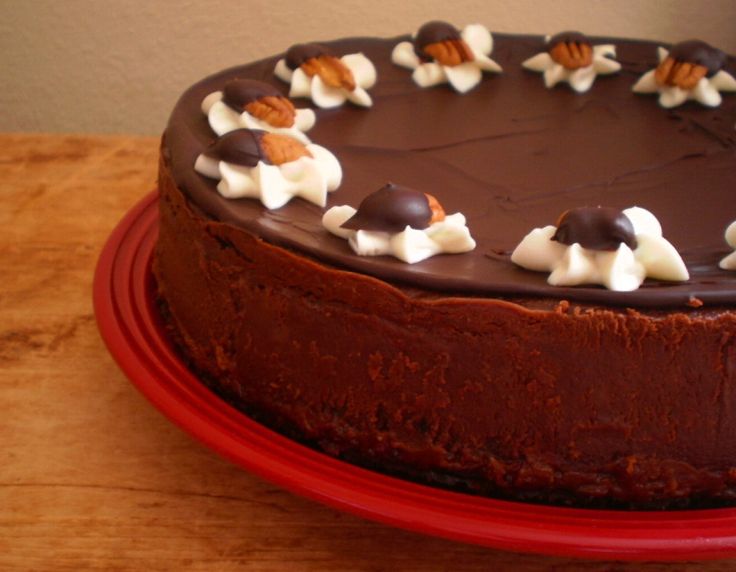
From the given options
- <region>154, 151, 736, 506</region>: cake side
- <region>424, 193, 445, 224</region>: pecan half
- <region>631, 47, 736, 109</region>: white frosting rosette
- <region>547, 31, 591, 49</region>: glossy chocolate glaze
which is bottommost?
<region>154, 151, 736, 506</region>: cake side

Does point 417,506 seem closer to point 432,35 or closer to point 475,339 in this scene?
point 475,339

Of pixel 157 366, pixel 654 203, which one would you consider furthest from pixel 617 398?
pixel 157 366

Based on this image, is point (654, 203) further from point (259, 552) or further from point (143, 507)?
point (143, 507)

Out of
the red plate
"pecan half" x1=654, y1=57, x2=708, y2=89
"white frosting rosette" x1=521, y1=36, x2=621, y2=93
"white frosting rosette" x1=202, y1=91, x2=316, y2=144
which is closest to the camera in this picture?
the red plate

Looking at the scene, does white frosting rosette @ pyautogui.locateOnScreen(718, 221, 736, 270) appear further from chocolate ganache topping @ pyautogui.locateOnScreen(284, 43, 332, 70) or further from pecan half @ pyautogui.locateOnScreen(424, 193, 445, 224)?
chocolate ganache topping @ pyautogui.locateOnScreen(284, 43, 332, 70)

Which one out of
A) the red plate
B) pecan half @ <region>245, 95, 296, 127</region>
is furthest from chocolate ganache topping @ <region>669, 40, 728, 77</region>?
the red plate

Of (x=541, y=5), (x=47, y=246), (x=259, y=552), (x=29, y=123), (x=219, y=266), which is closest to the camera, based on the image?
(x=259, y=552)
